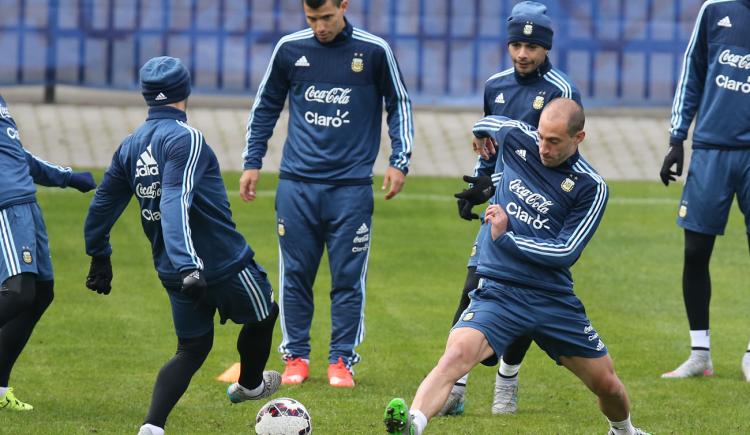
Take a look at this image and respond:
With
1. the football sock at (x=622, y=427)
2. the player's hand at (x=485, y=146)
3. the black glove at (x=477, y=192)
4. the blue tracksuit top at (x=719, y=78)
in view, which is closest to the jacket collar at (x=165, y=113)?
the black glove at (x=477, y=192)

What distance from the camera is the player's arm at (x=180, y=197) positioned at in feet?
23.5

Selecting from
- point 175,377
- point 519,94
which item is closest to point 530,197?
point 519,94

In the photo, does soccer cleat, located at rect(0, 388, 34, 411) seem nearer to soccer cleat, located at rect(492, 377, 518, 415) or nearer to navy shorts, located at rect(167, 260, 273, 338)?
navy shorts, located at rect(167, 260, 273, 338)

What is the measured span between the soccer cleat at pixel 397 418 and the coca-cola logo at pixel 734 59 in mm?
4139

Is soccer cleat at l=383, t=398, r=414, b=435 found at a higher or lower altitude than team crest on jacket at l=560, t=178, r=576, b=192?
lower

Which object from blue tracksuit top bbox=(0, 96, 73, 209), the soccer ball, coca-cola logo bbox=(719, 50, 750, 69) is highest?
coca-cola logo bbox=(719, 50, 750, 69)

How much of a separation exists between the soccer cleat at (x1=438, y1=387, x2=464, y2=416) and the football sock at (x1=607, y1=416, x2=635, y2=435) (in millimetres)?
1102

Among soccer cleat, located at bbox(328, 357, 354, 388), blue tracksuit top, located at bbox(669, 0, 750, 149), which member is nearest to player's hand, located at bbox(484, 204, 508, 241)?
soccer cleat, located at bbox(328, 357, 354, 388)

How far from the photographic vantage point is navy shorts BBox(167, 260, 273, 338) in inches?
Result: 303

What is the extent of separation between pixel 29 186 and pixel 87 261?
17.4 ft

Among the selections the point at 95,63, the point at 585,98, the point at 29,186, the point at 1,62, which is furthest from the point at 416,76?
the point at 29,186

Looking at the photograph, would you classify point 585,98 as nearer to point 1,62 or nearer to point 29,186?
point 1,62

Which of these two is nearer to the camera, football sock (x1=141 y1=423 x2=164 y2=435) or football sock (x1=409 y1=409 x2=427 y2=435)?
football sock (x1=409 y1=409 x2=427 y2=435)

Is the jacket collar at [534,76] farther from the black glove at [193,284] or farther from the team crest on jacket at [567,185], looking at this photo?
the black glove at [193,284]
